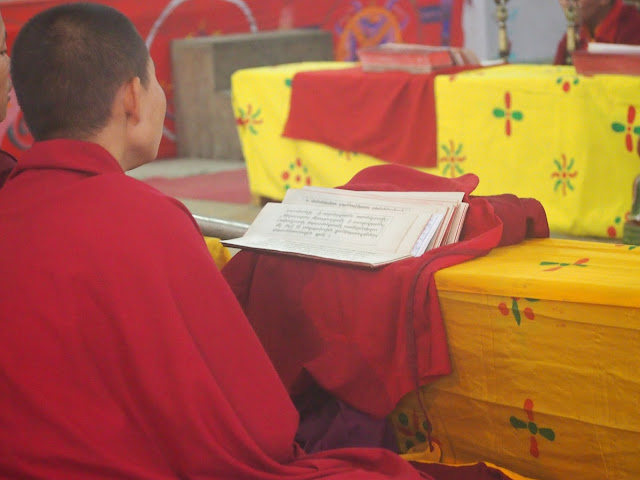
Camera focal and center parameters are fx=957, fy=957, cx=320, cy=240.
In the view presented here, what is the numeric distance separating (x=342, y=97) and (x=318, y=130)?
205mm

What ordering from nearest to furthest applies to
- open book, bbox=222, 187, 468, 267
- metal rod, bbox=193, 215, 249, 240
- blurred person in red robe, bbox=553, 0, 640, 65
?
open book, bbox=222, 187, 468, 267 < metal rod, bbox=193, 215, 249, 240 < blurred person in red robe, bbox=553, 0, 640, 65

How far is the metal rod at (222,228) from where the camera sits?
226cm

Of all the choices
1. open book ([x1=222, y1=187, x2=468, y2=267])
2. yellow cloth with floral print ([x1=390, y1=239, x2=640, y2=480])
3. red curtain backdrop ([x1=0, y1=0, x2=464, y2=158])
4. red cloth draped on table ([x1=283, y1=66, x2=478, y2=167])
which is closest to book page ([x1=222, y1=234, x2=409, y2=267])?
open book ([x1=222, y1=187, x2=468, y2=267])

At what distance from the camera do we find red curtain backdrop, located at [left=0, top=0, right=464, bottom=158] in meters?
6.43

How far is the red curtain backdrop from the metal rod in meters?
4.08

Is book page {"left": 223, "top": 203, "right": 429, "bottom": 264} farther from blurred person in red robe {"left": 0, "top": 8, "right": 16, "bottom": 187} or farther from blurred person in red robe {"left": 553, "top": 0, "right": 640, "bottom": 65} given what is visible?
blurred person in red robe {"left": 553, "top": 0, "right": 640, "bottom": 65}

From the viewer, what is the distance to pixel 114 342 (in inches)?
50.8

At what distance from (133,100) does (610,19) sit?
303 centimetres

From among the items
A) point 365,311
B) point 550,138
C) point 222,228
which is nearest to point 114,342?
point 365,311

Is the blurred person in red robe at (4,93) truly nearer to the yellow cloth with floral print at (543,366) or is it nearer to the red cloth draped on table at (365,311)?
the red cloth draped on table at (365,311)

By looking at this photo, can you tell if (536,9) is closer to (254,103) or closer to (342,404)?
(254,103)

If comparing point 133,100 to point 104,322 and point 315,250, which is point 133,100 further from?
point 315,250

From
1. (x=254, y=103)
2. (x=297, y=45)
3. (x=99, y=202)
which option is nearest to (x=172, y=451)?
(x=99, y=202)

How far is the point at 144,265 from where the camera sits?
1306 millimetres
